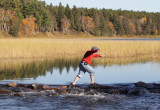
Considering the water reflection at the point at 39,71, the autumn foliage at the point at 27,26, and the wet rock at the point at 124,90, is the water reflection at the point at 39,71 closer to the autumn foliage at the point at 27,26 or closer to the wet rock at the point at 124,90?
the wet rock at the point at 124,90

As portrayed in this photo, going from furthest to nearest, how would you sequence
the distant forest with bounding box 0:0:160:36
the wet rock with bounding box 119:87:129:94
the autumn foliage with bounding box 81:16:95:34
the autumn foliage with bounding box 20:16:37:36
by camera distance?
the autumn foliage with bounding box 81:16:95:34 → the autumn foliage with bounding box 20:16:37:36 → the distant forest with bounding box 0:0:160:36 → the wet rock with bounding box 119:87:129:94

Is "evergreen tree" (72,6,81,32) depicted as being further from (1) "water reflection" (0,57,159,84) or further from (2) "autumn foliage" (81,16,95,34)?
(1) "water reflection" (0,57,159,84)

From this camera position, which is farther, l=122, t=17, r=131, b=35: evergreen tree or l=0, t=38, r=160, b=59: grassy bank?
l=122, t=17, r=131, b=35: evergreen tree

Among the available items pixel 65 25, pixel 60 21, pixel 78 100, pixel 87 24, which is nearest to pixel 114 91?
pixel 78 100

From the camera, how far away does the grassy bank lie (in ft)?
71.5

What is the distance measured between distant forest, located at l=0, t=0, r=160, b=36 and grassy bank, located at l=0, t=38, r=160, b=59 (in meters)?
44.5

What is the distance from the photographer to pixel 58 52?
24.3m

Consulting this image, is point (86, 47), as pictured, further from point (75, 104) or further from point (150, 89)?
point (75, 104)

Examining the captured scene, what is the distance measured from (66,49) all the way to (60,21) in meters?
71.8

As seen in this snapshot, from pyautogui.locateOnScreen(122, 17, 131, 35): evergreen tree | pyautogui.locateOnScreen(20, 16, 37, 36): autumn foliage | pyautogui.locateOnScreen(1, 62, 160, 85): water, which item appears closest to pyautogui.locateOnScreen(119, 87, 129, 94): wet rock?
pyautogui.locateOnScreen(1, 62, 160, 85): water

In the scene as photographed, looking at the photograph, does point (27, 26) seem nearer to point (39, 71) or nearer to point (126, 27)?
point (126, 27)

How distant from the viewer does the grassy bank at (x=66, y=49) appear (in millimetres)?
21781

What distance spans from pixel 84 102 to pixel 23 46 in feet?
47.2

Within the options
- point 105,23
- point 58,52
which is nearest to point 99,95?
point 58,52
